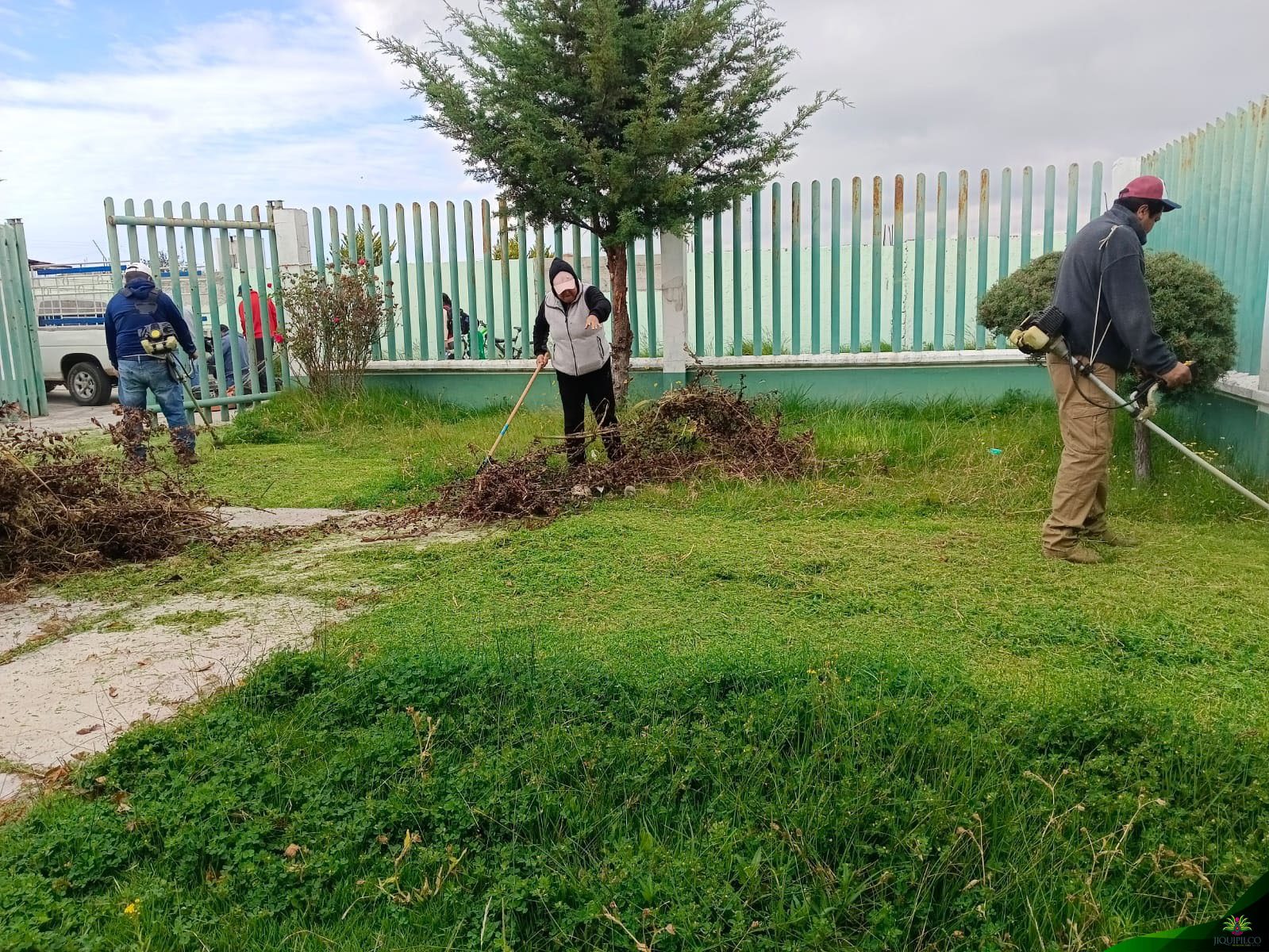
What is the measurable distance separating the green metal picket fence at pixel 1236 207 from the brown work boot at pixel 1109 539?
2165mm

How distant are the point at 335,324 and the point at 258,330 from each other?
62.9 inches

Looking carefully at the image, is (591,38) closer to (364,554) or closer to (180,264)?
(364,554)

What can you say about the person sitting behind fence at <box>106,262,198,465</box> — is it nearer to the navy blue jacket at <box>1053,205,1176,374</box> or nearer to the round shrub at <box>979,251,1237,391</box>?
the navy blue jacket at <box>1053,205,1176,374</box>

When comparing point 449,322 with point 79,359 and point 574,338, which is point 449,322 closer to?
point 574,338

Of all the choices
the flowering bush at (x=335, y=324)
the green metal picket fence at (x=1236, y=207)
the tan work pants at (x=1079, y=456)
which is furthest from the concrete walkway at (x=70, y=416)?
the green metal picket fence at (x=1236, y=207)

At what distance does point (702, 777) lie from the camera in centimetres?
277

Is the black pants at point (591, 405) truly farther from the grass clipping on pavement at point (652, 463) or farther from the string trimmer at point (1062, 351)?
the string trimmer at point (1062, 351)

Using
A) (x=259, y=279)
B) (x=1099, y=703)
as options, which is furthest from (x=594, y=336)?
(x=259, y=279)

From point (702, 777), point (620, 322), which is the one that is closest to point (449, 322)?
point (620, 322)

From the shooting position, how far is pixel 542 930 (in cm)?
228

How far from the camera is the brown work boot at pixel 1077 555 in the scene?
481 cm

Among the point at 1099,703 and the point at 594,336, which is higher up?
the point at 594,336

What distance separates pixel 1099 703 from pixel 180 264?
10.9 m

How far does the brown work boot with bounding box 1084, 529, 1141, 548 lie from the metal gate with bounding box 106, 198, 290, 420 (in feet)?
28.3
